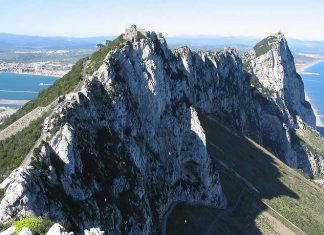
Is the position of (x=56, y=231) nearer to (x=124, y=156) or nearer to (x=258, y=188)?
(x=124, y=156)

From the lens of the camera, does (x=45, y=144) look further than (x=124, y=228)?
No

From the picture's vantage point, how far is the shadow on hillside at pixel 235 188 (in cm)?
9750

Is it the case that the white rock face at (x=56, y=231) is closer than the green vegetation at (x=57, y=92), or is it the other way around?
the white rock face at (x=56, y=231)

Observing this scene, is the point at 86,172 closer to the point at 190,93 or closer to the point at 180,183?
the point at 180,183

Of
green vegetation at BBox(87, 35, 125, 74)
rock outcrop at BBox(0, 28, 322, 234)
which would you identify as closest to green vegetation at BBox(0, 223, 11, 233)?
rock outcrop at BBox(0, 28, 322, 234)

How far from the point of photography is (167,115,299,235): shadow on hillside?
9750cm

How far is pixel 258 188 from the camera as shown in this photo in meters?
126

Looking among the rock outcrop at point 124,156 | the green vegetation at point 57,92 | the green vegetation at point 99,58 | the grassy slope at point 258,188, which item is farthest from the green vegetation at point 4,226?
the grassy slope at point 258,188

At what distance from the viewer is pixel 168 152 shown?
3962 inches

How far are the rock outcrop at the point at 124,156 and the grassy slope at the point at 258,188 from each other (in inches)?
268

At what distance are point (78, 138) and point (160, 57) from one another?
A: 149ft

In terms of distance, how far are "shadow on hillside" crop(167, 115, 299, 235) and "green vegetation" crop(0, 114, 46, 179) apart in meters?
34.4

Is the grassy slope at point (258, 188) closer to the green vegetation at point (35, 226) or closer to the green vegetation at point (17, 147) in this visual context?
the green vegetation at point (17, 147)

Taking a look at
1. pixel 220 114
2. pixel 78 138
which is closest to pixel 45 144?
pixel 78 138
